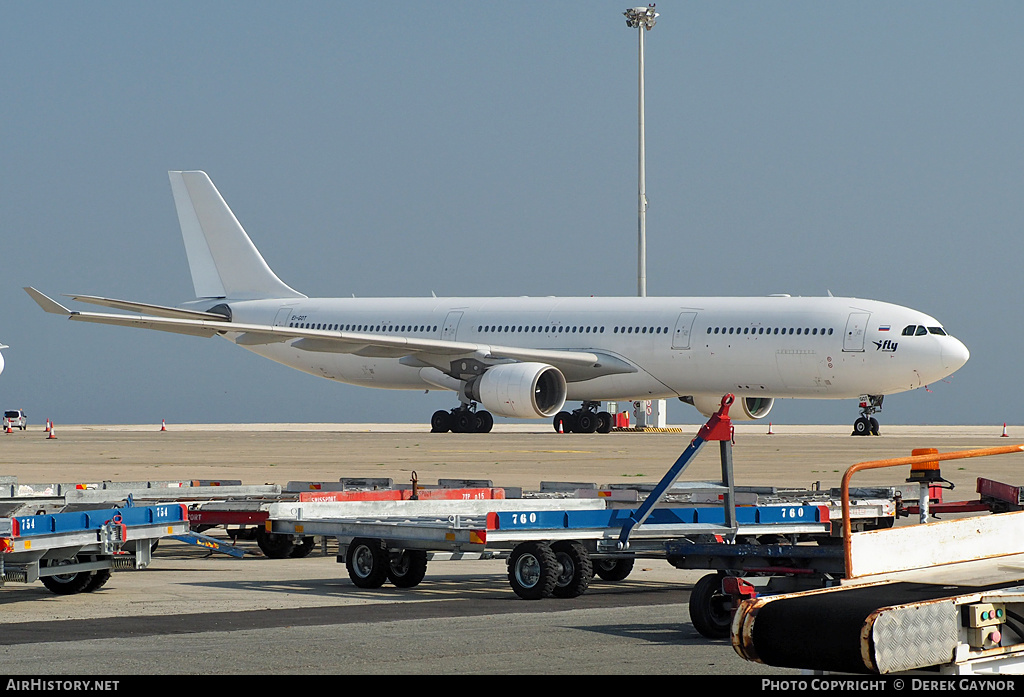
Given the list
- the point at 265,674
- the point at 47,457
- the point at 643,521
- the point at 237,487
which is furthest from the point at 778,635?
the point at 47,457

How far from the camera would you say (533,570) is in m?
10.6

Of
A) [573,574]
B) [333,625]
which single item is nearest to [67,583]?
[333,625]

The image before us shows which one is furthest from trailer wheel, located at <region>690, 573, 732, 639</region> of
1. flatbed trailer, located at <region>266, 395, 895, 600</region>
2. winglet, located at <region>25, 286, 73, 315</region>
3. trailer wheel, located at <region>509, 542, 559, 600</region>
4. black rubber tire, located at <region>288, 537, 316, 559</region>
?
winglet, located at <region>25, 286, 73, 315</region>

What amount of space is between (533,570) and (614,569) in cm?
158

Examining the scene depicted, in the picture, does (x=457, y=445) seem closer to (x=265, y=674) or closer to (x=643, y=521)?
(x=643, y=521)

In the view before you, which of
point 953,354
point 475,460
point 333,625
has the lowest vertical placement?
point 333,625

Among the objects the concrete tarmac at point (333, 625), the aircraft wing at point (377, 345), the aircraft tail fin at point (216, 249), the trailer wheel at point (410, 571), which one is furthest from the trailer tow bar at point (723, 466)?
the aircraft tail fin at point (216, 249)

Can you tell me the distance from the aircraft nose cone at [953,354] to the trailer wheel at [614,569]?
25722mm

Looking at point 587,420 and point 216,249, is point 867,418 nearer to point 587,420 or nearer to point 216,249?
point 587,420

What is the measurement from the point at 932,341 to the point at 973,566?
3039cm

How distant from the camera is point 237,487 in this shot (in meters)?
15.6

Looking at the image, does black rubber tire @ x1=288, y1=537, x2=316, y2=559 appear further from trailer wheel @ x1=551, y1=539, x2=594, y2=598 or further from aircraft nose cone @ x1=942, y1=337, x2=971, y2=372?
aircraft nose cone @ x1=942, y1=337, x2=971, y2=372

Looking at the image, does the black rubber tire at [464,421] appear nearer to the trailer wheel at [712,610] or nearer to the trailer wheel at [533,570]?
the trailer wheel at [533,570]

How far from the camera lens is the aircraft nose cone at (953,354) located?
35.9 m
